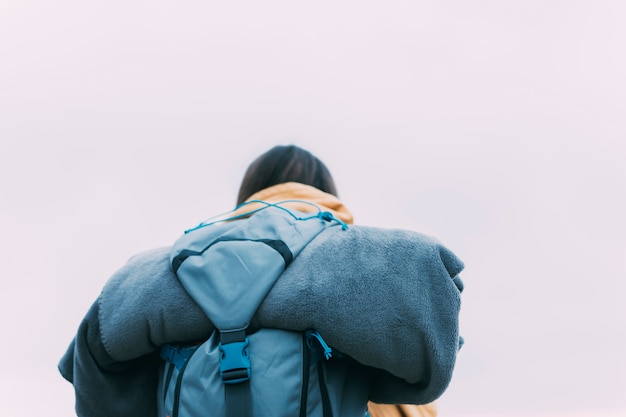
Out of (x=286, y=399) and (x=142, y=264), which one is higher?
(x=142, y=264)

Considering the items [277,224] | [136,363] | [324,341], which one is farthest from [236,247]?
[136,363]

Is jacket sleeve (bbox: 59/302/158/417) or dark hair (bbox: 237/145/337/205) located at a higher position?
dark hair (bbox: 237/145/337/205)

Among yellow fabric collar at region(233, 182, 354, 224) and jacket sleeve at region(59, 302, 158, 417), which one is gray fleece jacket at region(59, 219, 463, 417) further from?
yellow fabric collar at region(233, 182, 354, 224)

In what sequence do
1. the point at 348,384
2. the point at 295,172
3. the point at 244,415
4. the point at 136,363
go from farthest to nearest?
1. the point at 295,172
2. the point at 136,363
3. the point at 348,384
4. the point at 244,415

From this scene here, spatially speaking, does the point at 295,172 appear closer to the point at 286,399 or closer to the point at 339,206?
the point at 339,206

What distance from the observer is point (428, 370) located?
0.87 m

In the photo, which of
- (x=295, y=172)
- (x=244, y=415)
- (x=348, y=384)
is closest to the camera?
(x=244, y=415)

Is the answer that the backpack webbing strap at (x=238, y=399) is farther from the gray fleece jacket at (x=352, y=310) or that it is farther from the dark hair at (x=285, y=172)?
the dark hair at (x=285, y=172)

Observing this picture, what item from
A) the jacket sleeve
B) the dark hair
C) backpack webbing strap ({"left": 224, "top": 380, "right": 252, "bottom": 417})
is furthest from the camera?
the dark hair

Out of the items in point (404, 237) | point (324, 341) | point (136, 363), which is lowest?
point (136, 363)

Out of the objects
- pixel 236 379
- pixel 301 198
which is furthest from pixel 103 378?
pixel 301 198

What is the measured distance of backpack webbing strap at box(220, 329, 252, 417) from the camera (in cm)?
80

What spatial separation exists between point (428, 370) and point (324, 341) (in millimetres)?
150

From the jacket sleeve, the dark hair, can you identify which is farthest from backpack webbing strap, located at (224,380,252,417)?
the dark hair
